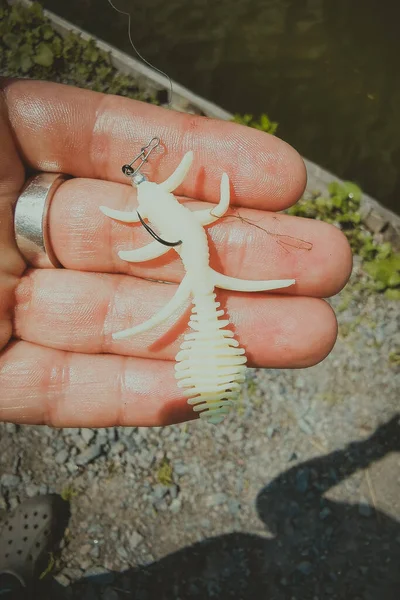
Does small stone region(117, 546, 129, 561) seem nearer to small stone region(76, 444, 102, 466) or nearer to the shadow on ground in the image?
the shadow on ground

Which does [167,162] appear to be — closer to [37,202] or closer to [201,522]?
[37,202]

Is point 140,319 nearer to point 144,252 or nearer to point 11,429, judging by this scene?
point 144,252

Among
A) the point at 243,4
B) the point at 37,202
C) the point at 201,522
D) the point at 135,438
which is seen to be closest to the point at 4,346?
the point at 37,202

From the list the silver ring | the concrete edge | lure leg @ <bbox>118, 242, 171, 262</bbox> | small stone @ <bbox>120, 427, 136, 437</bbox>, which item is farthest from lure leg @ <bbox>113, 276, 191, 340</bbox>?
the concrete edge

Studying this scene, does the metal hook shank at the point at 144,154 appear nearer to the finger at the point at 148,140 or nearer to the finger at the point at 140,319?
the finger at the point at 148,140

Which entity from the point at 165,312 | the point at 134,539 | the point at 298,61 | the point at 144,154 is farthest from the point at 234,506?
the point at 298,61

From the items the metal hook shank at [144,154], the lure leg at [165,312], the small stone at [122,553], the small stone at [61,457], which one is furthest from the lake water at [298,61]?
the small stone at [122,553]
